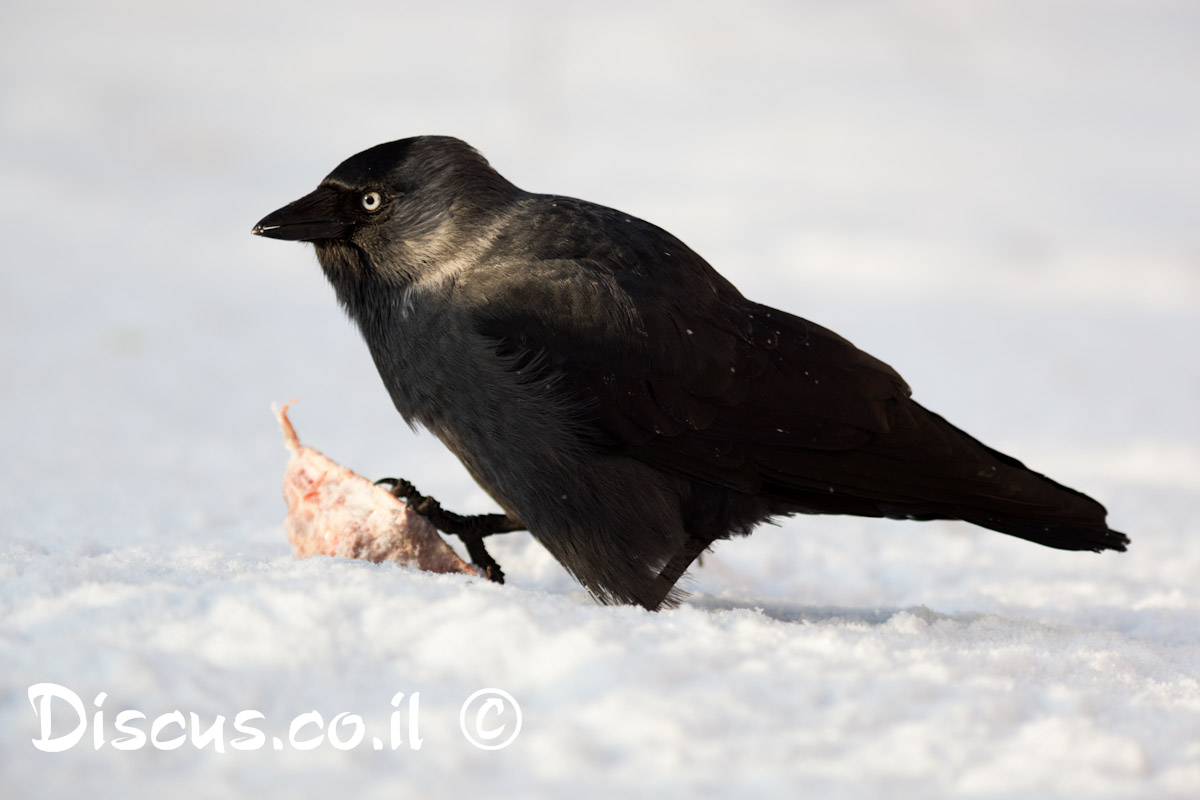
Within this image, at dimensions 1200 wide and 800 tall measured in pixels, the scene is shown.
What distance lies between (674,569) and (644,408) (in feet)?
1.51

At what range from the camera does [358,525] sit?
3.24 meters

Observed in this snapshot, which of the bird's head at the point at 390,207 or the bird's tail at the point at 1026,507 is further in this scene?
the bird's head at the point at 390,207

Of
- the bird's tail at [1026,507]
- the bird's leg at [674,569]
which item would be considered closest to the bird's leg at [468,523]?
the bird's leg at [674,569]

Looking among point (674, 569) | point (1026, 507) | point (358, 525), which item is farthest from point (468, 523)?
point (1026, 507)

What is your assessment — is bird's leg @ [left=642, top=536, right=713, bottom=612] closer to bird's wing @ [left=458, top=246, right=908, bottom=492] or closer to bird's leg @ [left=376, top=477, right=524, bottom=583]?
bird's wing @ [left=458, top=246, right=908, bottom=492]

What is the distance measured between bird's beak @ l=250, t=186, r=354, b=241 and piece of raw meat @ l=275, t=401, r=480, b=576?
0.68 m

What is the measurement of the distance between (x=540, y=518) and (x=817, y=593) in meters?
1.24

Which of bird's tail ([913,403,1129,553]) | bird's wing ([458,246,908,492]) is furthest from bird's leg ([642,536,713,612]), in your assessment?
bird's tail ([913,403,1129,553])

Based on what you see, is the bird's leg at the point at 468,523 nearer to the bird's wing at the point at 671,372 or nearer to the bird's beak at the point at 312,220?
the bird's wing at the point at 671,372

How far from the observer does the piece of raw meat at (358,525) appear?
3205 millimetres

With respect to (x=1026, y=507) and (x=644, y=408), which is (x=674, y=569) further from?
(x=1026, y=507)

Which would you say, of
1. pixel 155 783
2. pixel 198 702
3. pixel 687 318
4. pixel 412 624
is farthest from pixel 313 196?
pixel 155 783

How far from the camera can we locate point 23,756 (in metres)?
1.65

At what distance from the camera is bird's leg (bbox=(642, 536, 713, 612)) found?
307cm
